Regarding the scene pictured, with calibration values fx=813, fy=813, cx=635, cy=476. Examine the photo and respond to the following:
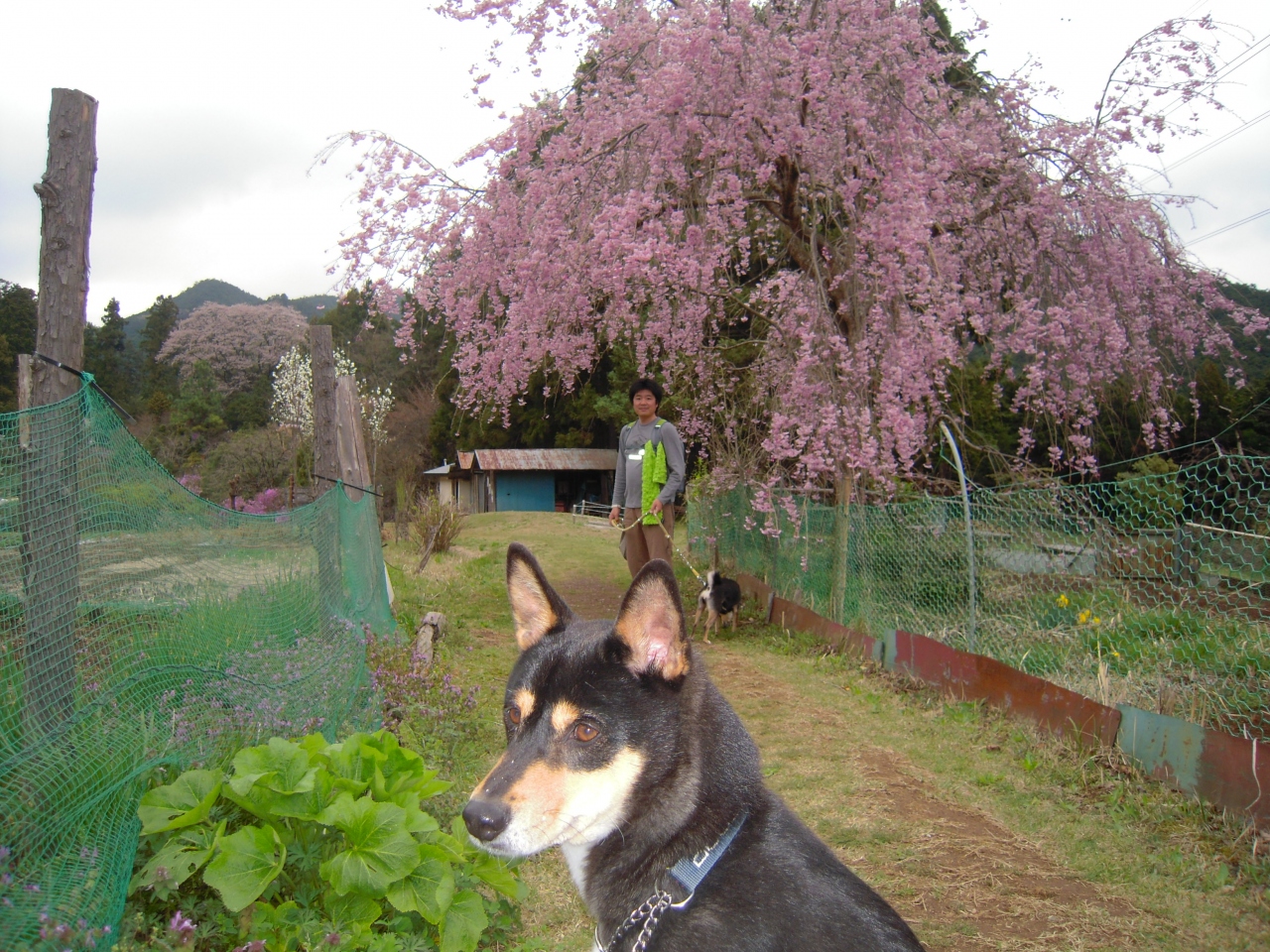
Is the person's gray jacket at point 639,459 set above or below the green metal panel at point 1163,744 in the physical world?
above

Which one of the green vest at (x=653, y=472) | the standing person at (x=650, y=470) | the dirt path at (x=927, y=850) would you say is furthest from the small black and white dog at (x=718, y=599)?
the dirt path at (x=927, y=850)

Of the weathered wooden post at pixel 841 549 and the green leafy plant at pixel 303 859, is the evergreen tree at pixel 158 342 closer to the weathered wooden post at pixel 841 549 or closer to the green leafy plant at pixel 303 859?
the weathered wooden post at pixel 841 549

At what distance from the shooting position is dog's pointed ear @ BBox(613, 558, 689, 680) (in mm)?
2066

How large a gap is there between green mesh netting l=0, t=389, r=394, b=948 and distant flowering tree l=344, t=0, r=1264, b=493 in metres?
4.83

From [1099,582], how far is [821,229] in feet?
15.2

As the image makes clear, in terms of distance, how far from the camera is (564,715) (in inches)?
83.0

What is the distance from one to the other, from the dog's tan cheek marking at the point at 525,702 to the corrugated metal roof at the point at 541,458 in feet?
98.8

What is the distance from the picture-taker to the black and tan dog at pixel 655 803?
6.15 feet

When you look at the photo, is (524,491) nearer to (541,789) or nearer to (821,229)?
(821,229)

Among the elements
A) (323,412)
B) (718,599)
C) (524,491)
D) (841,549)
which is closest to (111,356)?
(524,491)

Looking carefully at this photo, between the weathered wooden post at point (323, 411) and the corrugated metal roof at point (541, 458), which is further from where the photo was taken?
the corrugated metal roof at point (541, 458)

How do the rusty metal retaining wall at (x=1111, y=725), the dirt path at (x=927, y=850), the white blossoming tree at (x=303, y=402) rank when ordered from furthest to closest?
the white blossoming tree at (x=303, y=402) → the rusty metal retaining wall at (x=1111, y=725) → the dirt path at (x=927, y=850)

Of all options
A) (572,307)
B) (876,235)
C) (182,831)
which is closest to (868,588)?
(876,235)

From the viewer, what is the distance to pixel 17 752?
2.05 meters
